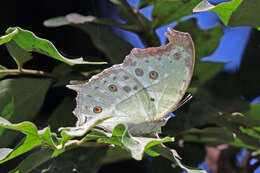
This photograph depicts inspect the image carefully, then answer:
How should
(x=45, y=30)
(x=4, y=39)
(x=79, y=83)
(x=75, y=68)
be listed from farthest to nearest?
(x=45, y=30) < (x=75, y=68) < (x=79, y=83) < (x=4, y=39)

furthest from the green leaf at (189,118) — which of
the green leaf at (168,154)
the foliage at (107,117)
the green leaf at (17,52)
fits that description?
the green leaf at (17,52)

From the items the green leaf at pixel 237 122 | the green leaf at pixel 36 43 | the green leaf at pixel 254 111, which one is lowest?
the green leaf at pixel 254 111

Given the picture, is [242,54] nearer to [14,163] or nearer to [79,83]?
[79,83]

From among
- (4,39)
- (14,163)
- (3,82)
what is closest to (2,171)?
(14,163)

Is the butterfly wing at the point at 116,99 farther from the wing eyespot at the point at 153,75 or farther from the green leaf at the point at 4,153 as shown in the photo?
the green leaf at the point at 4,153

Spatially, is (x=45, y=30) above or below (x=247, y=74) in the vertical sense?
above
